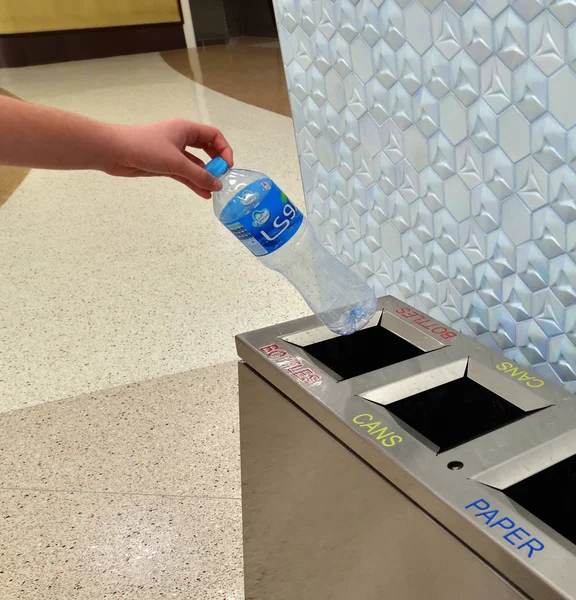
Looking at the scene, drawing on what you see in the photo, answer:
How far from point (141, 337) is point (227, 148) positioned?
96cm

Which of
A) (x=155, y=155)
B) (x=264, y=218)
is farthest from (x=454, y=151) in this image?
(x=155, y=155)

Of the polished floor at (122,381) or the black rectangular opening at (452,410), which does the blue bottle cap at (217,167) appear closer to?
the black rectangular opening at (452,410)

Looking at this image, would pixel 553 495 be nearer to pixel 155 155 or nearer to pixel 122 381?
pixel 155 155

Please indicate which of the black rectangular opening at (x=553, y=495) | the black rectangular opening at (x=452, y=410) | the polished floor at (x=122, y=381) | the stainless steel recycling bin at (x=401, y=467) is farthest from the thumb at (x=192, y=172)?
the polished floor at (x=122, y=381)

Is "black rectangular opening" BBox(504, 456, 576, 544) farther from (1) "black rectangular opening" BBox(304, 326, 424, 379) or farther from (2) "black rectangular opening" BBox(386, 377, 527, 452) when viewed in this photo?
(1) "black rectangular opening" BBox(304, 326, 424, 379)

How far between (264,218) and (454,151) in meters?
0.23

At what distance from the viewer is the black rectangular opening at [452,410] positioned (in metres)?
0.67

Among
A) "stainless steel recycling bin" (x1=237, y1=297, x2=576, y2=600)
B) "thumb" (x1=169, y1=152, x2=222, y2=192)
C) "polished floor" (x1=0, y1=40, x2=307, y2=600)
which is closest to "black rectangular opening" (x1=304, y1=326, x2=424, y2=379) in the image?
"stainless steel recycling bin" (x1=237, y1=297, x2=576, y2=600)

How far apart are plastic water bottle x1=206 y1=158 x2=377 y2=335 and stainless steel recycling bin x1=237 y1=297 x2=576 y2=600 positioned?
0.06 metres

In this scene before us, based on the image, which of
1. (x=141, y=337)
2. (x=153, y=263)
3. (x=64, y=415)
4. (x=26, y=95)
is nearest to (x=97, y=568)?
(x=64, y=415)

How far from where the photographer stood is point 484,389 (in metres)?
0.68

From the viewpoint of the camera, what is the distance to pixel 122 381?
156cm

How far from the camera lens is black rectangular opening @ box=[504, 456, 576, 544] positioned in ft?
1.84

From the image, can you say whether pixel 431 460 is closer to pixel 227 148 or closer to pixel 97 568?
pixel 227 148
